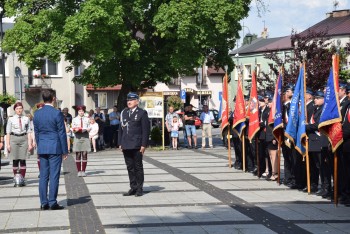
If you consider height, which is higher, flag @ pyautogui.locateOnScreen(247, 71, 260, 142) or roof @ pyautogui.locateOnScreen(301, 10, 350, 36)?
roof @ pyautogui.locateOnScreen(301, 10, 350, 36)

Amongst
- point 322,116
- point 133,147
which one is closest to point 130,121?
point 133,147

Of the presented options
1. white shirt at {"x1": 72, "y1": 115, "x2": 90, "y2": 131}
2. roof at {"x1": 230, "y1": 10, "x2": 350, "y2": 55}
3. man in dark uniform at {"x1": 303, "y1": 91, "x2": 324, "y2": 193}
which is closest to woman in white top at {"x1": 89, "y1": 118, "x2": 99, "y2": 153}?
white shirt at {"x1": 72, "y1": 115, "x2": 90, "y2": 131}

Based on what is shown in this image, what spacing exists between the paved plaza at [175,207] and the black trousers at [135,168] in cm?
32

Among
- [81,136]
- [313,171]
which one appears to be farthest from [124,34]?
[313,171]

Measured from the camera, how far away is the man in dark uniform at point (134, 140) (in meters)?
13.1

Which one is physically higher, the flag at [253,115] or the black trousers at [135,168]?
the flag at [253,115]

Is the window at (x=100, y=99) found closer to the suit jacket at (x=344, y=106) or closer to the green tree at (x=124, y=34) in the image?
the green tree at (x=124, y=34)

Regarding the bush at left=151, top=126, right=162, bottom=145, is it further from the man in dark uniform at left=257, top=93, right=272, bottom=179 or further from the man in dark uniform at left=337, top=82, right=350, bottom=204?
the man in dark uniform at left=337, top=82, right=350, bottom=204

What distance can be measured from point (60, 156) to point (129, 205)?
142 centimetres

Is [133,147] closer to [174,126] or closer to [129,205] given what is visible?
[129,205]

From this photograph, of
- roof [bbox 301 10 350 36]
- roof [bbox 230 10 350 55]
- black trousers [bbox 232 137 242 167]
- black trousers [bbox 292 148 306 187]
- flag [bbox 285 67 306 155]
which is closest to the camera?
flag [bbox 285 67 306 155]

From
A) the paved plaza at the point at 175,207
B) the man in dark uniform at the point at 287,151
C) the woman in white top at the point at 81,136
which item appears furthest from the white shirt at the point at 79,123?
the man in dark uniform at the point at 287,151

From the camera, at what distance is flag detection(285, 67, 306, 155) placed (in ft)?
43.4

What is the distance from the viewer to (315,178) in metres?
13.6
